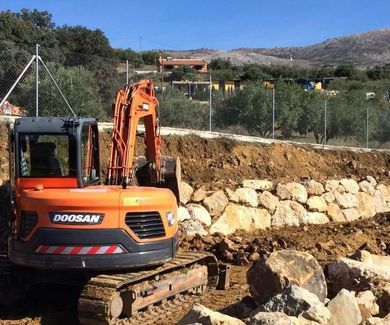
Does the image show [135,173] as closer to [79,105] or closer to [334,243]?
[334,243]

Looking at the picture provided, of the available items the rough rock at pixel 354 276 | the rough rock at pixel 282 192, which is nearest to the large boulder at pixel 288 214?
the rough rock at pixel 282 192

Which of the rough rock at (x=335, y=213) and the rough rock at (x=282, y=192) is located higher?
the rough rock at (x=282, y=192)

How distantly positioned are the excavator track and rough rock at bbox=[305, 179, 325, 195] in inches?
306

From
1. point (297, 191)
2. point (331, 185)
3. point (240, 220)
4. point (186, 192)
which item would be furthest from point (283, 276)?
point (331, 185)

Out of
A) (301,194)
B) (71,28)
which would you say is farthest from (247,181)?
(71,28)

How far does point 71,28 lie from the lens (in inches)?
1486

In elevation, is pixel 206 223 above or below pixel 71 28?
below

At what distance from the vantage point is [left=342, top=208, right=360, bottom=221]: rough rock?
57.1 feet

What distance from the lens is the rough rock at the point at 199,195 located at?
1344cm

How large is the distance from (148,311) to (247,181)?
753cm

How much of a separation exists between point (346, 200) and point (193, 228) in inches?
258

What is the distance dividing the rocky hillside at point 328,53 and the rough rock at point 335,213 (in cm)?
10682

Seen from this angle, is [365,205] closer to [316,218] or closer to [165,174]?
[316,218]

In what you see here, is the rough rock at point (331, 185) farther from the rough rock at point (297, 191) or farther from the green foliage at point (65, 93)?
the green foliage at point (65, 93)
